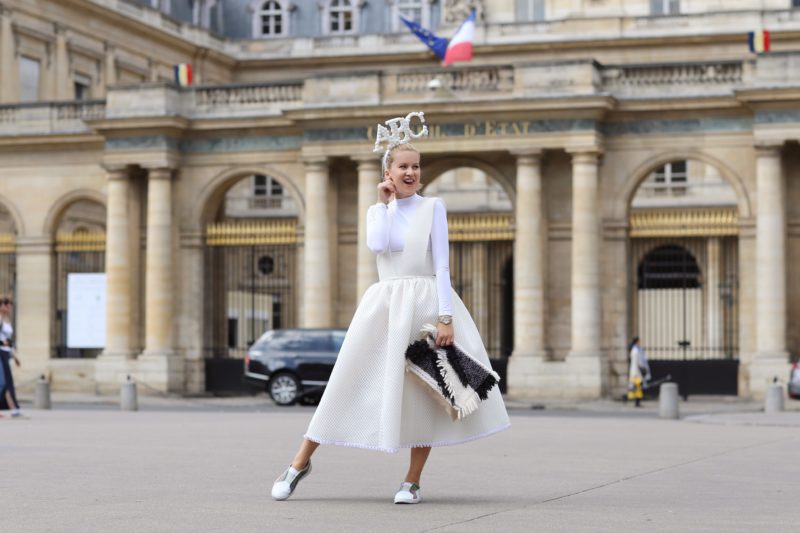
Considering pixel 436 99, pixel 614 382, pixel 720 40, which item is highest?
pixel 720 40

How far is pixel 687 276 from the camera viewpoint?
48.8 meters

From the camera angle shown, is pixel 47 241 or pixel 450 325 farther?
pixel 47 241

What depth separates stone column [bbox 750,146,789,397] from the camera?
36031 millimetres

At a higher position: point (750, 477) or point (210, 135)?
point (210, 135)

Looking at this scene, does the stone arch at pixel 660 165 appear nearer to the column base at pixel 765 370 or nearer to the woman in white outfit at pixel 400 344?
the column base at pixel 765 370

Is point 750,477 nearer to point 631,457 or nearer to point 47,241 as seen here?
point 631,457

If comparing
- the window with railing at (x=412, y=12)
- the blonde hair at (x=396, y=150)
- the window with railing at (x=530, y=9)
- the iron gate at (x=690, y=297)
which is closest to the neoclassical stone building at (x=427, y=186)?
the iron gate at (x=690, y=297)

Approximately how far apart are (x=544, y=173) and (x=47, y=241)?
12.8 metres

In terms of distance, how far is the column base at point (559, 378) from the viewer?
36688mm

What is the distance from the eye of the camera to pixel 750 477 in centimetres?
1313

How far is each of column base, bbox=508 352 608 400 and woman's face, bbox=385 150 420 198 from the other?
26.2 m

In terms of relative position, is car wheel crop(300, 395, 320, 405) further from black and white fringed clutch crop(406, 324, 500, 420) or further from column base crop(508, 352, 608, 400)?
black and white fringed clutch crop(406, 324, 500, 420)

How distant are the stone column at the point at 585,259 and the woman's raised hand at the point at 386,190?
26671mm

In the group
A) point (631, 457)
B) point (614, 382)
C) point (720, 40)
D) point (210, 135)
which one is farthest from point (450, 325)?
point (720, 40)
